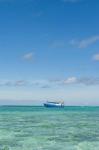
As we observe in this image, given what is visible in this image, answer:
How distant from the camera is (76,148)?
904 inches

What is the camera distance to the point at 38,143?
Answer: 25.4 meters

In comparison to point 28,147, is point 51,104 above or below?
above

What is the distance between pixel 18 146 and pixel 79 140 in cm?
520

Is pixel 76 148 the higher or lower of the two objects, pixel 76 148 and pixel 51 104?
the lower

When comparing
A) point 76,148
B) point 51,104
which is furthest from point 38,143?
point 51,104

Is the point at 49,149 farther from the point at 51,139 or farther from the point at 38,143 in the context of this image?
the point at 51,139

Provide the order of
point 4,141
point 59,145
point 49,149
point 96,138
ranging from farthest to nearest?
point 96,138 → point 4,141 → point 59,145 → point 49,149

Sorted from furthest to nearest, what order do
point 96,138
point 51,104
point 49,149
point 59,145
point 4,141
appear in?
point 51,104
point 96,138
point 4,141
point 59,145
point 49,149

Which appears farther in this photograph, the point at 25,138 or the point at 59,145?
the point at 25,138

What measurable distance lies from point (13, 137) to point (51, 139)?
336cm

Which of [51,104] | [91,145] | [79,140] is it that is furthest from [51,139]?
[51,104]

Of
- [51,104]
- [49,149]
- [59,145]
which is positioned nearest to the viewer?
[49,149]

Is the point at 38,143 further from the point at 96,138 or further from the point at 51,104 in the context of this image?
the point at 51,104

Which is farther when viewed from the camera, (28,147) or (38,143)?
(38,143)
